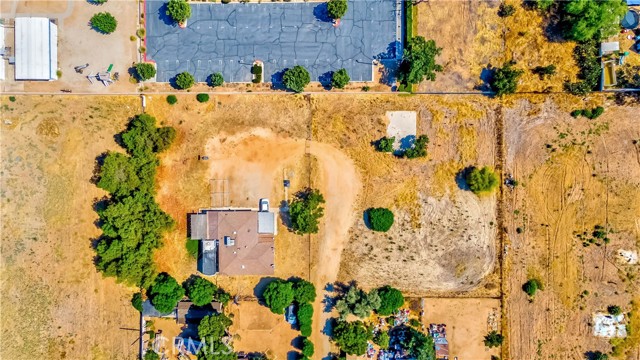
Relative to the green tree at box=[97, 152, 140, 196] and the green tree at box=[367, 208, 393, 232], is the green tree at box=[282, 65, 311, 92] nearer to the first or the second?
the green tree at box=[367, 208, 393, 232]

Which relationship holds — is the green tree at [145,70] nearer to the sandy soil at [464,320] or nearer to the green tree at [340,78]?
the green tree at [340,78]

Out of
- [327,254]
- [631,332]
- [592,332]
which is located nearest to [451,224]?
[327,254]

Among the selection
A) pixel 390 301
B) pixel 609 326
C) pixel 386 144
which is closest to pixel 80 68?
pixel 386 144

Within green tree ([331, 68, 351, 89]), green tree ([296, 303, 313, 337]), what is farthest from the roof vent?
green tree ([331, 68, 351, 89])

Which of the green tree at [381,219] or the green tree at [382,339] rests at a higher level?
the green tree at [381,219]

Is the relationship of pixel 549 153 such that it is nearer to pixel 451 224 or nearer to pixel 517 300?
pixel 451 224

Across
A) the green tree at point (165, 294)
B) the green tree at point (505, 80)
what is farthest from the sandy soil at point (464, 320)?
the green tree at point (165, 294)

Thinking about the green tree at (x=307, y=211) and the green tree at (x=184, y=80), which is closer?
the green tree at (x=307, y=211)

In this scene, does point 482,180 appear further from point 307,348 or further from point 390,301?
point 307,348
